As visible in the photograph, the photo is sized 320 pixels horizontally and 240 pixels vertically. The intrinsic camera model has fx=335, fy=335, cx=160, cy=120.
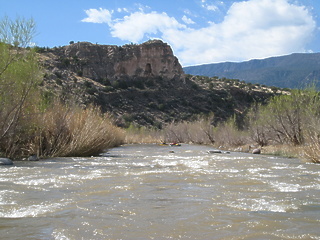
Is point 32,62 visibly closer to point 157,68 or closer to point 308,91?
point 308,91

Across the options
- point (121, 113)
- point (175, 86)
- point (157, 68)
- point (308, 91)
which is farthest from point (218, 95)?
point (308, 91)

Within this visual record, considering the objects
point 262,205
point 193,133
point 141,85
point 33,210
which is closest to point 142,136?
point 193,133

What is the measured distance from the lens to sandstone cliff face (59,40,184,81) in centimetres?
6012

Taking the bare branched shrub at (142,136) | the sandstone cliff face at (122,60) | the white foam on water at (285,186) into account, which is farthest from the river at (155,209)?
the sandstone cliff face at (122,60)

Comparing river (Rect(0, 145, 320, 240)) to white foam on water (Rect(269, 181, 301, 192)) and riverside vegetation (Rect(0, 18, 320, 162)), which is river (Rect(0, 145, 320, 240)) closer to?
white foam on water (Rect(269, 181, 301, 192))

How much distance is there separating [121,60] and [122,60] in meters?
0.20

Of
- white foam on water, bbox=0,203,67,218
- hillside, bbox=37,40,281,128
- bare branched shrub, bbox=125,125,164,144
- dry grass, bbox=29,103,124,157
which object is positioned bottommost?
bare branched shrub, bbox=125,125,164,144

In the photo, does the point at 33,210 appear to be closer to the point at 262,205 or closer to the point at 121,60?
the point at 262,205

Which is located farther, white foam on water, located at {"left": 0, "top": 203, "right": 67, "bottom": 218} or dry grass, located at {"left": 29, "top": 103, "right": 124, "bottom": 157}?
dry grass, located at {"left": 29, "top": 103, "right": 124, "bottom": 157}

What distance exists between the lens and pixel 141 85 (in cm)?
5875

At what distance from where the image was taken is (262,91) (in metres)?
62.6

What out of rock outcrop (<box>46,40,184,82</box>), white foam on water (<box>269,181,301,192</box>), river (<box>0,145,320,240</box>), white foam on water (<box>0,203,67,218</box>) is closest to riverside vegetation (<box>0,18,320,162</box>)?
river (<box>0,145,320,240</box>)

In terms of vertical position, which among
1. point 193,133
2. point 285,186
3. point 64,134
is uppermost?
point 64,134

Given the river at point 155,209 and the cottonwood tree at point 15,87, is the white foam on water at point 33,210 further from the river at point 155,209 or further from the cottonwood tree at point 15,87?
the cottonwood tree at point 15,87
